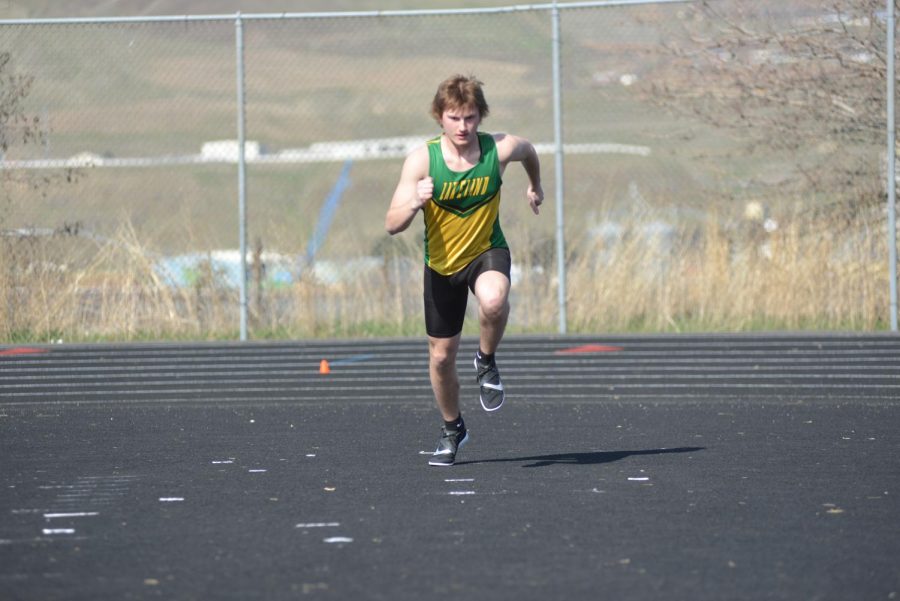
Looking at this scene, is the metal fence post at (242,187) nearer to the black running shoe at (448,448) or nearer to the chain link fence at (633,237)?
the chain link fence at (633,237)

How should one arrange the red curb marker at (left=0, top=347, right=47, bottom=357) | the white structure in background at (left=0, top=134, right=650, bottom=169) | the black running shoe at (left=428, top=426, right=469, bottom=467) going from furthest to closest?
the white structure in background at (left=0, top=134, right=650, bottom=169)
the red curb marker at (left=0, top=347, right=47, bottom=357)
the black running shoe at (left=428, top=426, right=469, bottom=467)

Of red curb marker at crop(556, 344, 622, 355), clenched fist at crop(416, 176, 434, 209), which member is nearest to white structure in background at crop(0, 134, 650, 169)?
red curb marker at crop(556, 344, 622, 355)

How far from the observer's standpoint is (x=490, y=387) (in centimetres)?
709

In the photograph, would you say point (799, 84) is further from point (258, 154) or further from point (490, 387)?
point (258, 154)

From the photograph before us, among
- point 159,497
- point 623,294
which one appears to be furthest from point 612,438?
point 623,294

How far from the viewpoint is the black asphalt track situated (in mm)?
4664

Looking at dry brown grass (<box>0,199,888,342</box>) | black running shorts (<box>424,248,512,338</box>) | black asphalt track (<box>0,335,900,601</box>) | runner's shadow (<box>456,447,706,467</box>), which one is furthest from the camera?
dry brown grass (<box>0,199,888,342</box>)

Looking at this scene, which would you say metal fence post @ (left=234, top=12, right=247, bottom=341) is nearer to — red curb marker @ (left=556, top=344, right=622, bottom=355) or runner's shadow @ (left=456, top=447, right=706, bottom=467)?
red curb marker @ (left=556, top=344, right=622, bottom=355)

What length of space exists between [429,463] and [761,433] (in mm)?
2231

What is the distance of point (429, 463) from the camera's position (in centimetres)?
718

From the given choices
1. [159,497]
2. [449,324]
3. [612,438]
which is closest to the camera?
[159,497]

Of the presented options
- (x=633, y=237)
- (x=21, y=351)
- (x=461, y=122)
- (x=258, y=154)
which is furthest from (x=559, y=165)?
(x=258, y=154)

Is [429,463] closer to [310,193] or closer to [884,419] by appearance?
[884,419]

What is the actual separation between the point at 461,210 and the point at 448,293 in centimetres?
42
